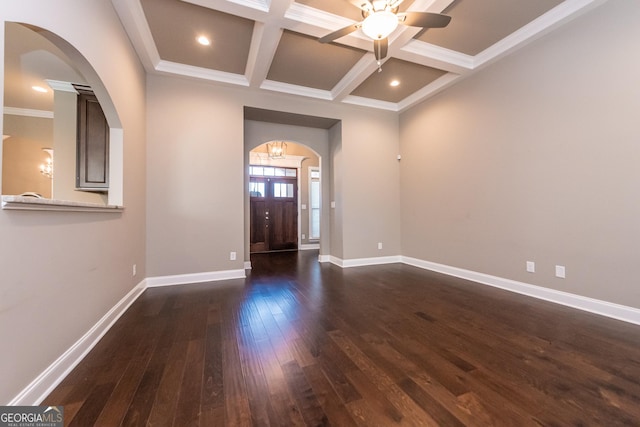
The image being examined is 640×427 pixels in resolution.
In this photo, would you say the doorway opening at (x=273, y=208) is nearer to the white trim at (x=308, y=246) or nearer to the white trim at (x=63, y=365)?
the white trim at (x=308, y=246)

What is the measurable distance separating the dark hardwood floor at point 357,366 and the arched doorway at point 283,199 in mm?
3828

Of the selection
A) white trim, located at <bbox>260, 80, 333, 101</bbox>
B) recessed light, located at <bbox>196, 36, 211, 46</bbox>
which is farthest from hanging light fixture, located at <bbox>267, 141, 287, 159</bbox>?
recessed light, located at <bbox>196, 36, 211, 46</bbox>

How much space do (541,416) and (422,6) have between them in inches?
125

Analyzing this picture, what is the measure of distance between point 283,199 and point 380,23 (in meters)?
5.07

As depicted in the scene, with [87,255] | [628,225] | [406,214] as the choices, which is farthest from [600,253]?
[87,255]

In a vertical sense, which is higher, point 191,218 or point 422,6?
point 422,6

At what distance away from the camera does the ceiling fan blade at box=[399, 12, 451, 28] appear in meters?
2.05

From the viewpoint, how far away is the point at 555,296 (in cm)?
266

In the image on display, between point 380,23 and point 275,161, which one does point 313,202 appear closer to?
point 275,161

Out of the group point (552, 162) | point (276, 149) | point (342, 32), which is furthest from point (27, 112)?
point (552, 162)

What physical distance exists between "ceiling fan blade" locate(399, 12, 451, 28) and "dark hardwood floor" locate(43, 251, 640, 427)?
2.62m

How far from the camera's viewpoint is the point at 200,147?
3607mm

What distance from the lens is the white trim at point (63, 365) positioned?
1226 mm

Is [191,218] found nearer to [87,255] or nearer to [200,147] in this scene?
[200,147]
